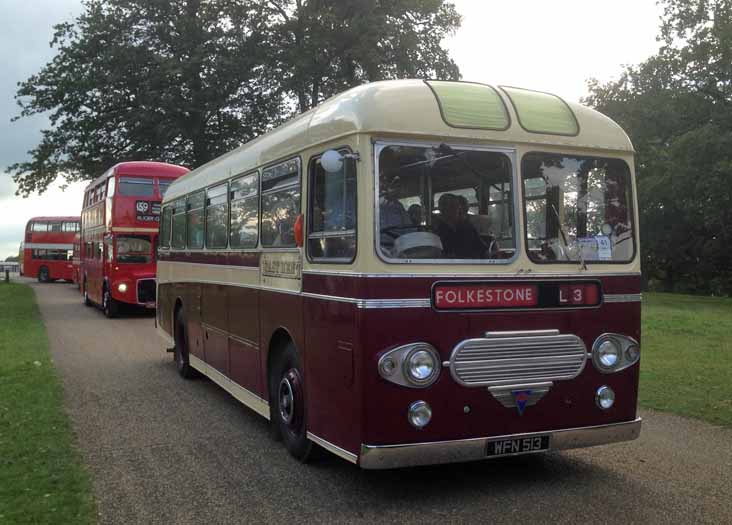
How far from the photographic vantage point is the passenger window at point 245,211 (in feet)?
25.7

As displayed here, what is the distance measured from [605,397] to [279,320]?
2.76 m

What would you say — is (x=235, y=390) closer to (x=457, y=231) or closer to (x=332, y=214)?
(x=332, y=214)

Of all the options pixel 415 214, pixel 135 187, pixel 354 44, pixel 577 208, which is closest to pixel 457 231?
pixel 415 214

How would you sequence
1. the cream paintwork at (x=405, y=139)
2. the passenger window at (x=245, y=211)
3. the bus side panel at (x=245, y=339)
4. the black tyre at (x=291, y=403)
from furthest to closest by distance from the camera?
the passenger window at (x=245, y=211)
the bus side panel at (x=245, y=339)
the black tyre at (x=291, y=403)
the cream paintwork at (x=405, y=139)

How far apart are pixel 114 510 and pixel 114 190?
54.4 ft

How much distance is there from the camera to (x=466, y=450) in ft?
17.9

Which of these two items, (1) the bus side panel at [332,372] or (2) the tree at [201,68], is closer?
(1) the bus side panel at [332,372]

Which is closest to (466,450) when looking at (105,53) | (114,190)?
(114,190)

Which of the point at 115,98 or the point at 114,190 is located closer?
the point at 114,190

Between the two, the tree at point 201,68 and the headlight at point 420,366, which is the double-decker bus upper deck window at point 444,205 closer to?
the headlight at point 420,366

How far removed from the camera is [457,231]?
562cm

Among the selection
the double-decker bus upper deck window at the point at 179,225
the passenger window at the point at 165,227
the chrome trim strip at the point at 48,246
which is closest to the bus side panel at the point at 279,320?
the double-decker bus upper deck window at the point at 179,225

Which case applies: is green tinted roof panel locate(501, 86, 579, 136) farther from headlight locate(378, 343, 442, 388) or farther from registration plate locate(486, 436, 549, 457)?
registration plate locate(486, 436, 549, 457)

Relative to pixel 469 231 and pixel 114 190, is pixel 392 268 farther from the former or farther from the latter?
pixel 114 190
